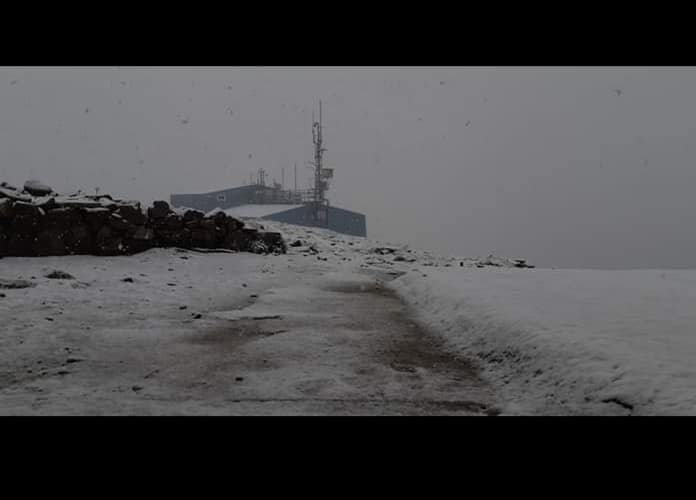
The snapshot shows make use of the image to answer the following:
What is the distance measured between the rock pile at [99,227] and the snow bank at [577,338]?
761 centimetres

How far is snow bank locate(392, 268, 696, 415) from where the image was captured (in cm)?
292

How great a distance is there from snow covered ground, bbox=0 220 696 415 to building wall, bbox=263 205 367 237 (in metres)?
32.0

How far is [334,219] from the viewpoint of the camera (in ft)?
157

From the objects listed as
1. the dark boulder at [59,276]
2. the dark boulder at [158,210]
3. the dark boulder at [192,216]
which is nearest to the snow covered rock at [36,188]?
the dark boulder at [158,210]

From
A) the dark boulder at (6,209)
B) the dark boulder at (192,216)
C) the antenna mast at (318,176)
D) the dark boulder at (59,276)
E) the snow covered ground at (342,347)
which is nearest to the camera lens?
the snow covered ground at (342,347)

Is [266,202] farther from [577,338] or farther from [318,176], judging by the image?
[577,338]

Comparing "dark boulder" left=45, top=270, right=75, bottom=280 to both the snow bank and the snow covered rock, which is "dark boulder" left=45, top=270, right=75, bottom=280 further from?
the snow bank

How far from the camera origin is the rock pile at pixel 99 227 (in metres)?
9.95

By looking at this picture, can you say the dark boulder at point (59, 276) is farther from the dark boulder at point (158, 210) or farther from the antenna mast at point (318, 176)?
the antenna mast at point (318, 176)
